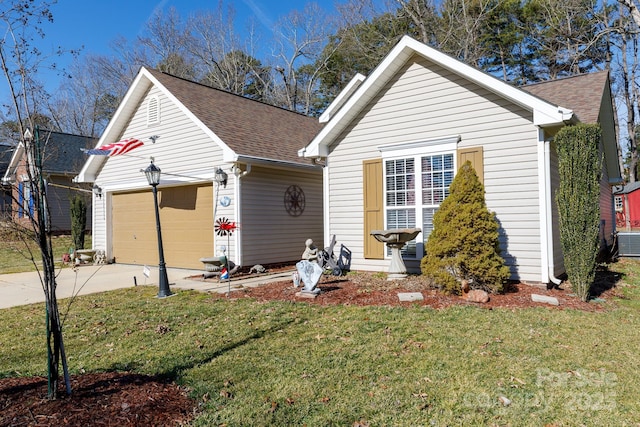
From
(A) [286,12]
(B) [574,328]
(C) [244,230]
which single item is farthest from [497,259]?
(A) [286,12]

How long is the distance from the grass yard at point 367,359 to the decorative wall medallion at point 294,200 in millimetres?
5176

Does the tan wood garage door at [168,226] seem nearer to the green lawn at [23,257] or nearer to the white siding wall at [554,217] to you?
the green lawn at [23,257]

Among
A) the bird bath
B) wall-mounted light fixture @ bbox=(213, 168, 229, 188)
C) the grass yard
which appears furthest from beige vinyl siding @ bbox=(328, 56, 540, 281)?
wall-mounted light fixture @ bbox=(213, 168, 229, 188)

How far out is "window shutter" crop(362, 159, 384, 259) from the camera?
8.73 meters

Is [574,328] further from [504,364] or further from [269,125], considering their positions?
[269,125]

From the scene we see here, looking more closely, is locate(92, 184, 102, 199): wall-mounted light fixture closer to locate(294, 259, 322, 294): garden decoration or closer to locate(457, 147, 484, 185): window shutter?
locate(294, 259, 322, 294): garden decoration

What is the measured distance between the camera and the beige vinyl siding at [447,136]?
7.25m

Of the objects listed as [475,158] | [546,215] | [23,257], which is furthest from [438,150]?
[23,257]

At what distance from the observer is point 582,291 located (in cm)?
621

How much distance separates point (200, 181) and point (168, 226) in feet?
5.98

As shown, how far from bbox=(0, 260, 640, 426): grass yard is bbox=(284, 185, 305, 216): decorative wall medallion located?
204 inches

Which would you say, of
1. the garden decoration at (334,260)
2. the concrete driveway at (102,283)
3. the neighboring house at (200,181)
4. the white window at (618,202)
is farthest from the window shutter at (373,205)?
the white window at (618,202)

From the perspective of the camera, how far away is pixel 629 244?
1166cm

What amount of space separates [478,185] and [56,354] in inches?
236
